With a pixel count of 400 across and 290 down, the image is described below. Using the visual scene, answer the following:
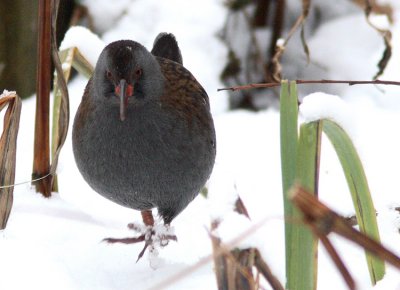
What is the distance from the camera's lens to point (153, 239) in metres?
2.20

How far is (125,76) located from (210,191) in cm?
68

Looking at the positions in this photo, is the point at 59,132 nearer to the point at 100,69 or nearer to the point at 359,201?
the point at 100,69

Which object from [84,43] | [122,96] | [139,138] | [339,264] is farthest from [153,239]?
[339,264]

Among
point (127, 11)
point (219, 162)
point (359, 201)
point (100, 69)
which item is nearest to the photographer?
point (359, 201)

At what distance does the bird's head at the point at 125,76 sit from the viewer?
1.96 metres

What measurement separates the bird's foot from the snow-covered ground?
33 millimetres

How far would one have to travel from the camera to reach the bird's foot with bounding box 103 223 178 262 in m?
2.19

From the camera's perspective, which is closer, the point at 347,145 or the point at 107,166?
the point at 347,145

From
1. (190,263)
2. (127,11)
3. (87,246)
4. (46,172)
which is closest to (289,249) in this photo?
(190,263)

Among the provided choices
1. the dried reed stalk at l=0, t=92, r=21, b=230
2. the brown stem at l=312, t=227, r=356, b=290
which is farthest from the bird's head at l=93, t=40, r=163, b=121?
the brown stem at l=312, t=227, r=356, b=290

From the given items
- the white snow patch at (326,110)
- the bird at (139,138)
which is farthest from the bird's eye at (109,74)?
the white snow patch at (326,110)

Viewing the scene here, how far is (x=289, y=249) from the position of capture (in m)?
1.52

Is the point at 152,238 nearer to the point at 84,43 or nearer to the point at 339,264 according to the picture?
the point at 84,43

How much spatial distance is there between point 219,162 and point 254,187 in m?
0.26
